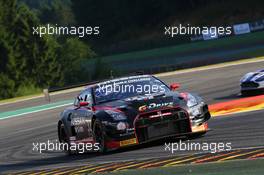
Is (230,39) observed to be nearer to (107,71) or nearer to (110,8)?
(107,71)

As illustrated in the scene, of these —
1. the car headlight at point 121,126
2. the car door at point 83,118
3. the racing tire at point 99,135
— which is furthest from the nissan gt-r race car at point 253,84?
the car headlight at point 121,126

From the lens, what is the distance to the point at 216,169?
7.29 meters

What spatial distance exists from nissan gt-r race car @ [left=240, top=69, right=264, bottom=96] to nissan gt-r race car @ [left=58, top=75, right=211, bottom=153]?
8062 millimetres

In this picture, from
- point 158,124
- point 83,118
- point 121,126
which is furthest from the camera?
point 83,118

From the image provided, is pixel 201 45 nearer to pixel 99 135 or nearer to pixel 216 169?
pixel 99 135

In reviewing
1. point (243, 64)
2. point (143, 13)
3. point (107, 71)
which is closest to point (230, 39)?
point (107, 71)

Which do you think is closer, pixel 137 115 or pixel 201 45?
pixel 137 115

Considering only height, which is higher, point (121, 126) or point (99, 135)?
point (121, 126)

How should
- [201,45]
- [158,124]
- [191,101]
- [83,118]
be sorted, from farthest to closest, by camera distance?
1. [201,45]
2. [83,118]
3. [191,101]
4. [158,124]

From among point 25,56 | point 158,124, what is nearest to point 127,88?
point 158,124

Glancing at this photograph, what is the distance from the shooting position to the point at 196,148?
972cm

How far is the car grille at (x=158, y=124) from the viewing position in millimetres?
10359
